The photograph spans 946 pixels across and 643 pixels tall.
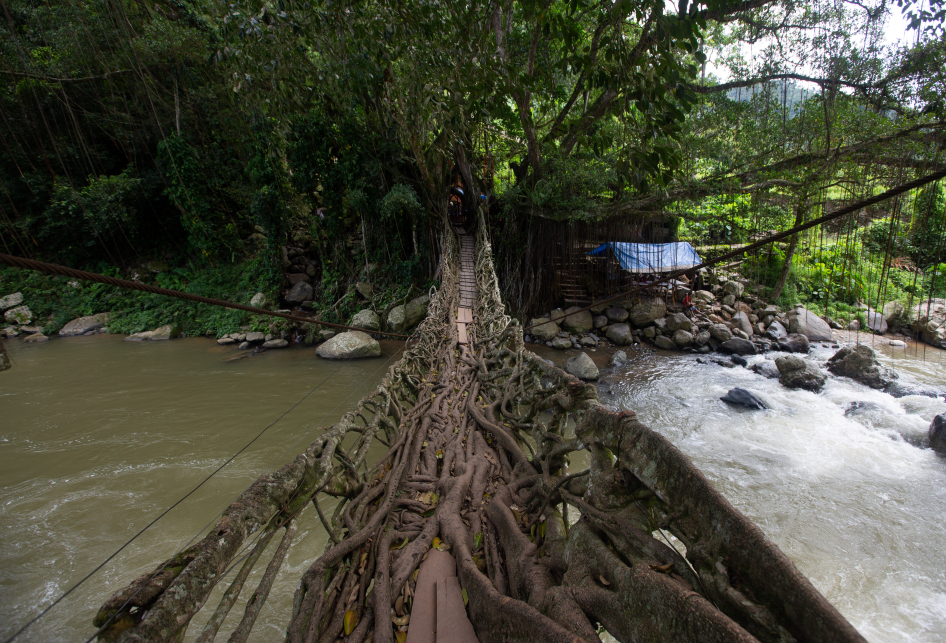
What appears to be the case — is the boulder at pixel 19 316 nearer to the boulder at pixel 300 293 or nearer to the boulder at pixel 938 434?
the boulder at pixel 300 293

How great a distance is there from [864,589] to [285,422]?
5216 millimetres

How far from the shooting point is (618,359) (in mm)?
6551

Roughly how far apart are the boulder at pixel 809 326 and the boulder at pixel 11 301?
57.2 feet

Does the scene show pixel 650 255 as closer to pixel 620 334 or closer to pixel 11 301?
pixel 620 334

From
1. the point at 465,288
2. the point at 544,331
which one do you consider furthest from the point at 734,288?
the point at 465,288

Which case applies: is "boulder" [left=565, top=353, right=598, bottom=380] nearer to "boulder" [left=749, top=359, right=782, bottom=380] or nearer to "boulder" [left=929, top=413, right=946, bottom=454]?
"boulder" [left=749, top=359, right=782, bottom=380]

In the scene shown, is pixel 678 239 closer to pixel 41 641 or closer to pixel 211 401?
pixel 211 401

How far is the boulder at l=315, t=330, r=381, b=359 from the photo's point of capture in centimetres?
664

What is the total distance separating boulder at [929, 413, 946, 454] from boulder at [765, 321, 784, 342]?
361 cm

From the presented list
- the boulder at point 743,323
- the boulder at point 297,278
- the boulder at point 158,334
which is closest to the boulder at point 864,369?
the boulder at point 743,323

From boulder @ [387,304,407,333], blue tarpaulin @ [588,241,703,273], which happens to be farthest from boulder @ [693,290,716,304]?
boulder @ [387,304,407,333]

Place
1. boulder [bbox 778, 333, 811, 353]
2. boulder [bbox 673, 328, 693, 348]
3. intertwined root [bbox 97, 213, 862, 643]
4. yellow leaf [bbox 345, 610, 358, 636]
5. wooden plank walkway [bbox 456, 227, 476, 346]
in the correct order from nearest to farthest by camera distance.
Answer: intertwined root [bbox 97, 213, 862, 643] < yellow leaf [bbox 345, 610, 358, 636] < wooden plank walkway [bbox 456, 227, 476, 346] < boulder [bbox 778, 333, 811, 353] < boulder [bbox 673, 328, 693, 348]

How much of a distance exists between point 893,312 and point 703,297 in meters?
3.51

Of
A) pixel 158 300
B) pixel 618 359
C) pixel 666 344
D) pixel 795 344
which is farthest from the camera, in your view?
pixel 158 300
